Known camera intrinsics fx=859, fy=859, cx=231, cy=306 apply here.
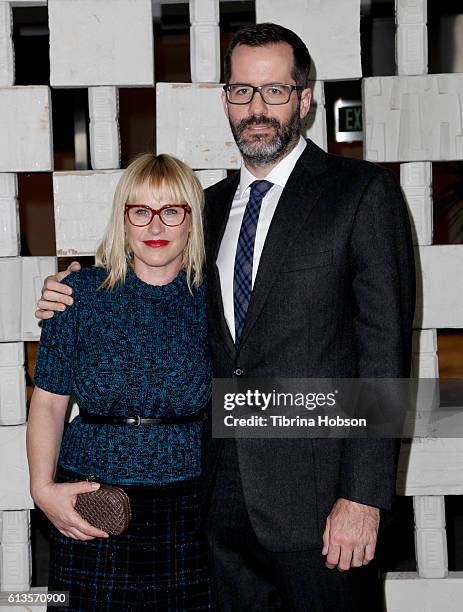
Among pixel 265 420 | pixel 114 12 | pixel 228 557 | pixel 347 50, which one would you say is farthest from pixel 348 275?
pixel 114 12

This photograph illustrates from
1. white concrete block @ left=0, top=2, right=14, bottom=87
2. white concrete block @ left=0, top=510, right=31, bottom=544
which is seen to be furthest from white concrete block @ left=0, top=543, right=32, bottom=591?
white concrete block @ left=0, top=2, right=14, bottom=87

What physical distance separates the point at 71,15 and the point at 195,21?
42cm

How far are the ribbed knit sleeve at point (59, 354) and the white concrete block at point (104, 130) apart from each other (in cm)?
94

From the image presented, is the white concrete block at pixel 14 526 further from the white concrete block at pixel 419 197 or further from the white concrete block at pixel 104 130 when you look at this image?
the white concrete block at pixel 419 197

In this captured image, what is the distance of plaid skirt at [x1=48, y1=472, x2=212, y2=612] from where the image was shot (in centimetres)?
214

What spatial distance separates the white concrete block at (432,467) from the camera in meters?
3.03

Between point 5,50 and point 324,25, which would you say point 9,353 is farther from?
point 324,25

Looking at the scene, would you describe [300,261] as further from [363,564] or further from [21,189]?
[21,189]

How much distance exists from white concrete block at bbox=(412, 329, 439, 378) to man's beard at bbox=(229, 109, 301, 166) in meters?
1.11

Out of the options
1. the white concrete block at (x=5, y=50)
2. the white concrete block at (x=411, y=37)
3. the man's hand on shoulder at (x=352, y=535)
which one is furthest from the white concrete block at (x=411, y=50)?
the man's hand on shoulder at (x=352, y=535)

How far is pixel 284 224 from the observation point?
2119mm

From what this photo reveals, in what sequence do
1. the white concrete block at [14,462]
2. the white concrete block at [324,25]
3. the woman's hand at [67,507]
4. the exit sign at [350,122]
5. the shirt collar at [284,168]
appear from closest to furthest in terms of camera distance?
1. the woman's hand at [67,507]
2. the shirt collar at [284,168]
3. the white concrete block at [324,25]
4. the white concrete block at [14,462]
5. the exit sign at [350,122]

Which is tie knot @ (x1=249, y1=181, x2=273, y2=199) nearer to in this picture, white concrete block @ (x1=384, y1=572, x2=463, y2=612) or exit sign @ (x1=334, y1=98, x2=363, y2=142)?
exit sign @ (x1=334, y1=98, x2=363, y2=142)

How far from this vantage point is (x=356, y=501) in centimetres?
200
